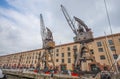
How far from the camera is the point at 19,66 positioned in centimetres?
6388

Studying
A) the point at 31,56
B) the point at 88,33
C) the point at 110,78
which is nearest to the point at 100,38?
the point at 88,33

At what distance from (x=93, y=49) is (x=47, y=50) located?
1731 cm

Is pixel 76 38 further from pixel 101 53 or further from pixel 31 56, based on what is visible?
pixel 31 56

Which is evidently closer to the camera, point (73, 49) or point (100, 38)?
point (100, 38)

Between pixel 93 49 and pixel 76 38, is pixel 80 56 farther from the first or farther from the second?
pixel 93 49

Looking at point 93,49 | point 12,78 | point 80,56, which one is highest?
point 93,49

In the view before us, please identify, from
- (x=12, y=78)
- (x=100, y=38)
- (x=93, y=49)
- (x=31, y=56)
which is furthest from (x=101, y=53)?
(x=31, y=56)

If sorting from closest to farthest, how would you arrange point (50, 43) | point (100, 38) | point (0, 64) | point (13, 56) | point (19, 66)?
point (100, 38) < point (50, 43) < point (19, 66) < point (13, 56) < point (0, 64)

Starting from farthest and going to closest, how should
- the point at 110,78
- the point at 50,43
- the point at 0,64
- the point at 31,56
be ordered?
the point at 0,64, the point at 31,56, the point at 50,43, the point at 110,78

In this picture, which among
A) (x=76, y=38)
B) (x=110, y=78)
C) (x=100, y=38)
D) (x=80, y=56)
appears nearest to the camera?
(x=110, y=78)

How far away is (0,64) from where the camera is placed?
84688mm

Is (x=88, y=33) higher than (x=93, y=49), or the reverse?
(x=88, y=33)

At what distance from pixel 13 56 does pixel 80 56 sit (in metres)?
65.4

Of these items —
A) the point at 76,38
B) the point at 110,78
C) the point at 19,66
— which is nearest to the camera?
the point at 110,78
